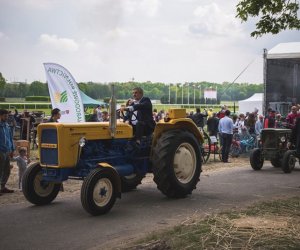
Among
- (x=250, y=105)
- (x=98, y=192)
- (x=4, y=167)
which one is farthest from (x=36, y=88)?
(x=98, y=192)

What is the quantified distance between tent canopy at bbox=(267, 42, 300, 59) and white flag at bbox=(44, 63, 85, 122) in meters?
9.54

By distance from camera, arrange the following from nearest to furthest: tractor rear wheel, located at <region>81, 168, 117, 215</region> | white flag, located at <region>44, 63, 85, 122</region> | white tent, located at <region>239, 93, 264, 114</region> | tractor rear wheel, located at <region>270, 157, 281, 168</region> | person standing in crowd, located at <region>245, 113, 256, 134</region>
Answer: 1. tractor rear wheel, located at <region>81, 168, 117, 215</region>
2. tractor rear wheel, located at <region>270, 157, 281, 168</region>
3. white flag, located at <region>44, 63, 85, 122</region>
4. person standing in crowd, located at <region>245, 113, 256, 134</region>
5. white tent, located at <region>239, 93, 264, 114</region>

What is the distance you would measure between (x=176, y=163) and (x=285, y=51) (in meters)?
13.7

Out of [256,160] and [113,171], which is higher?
[113,171]

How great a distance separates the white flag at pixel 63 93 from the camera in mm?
14586

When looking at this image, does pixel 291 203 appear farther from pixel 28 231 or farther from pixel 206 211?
pixel 28 231

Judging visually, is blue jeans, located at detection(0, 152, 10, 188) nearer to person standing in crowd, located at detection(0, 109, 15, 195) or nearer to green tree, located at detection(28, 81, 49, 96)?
person standing in crowd, located at detection(0, 109, 15, 195)

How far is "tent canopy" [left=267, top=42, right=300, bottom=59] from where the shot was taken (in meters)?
20.3

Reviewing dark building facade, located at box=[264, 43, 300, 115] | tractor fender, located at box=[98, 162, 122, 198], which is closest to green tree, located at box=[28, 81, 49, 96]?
dark building facade, located at box=[264, 43, 300, 115]

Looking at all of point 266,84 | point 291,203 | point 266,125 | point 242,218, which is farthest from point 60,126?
point 266,84

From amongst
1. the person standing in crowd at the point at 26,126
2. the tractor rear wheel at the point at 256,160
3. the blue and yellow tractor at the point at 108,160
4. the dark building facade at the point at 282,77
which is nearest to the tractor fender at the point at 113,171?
the blue and yellow tractor at the point at 108,160

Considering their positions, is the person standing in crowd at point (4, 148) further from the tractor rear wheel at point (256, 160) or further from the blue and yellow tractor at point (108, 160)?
the tractor rear wheel at point (256, 160)

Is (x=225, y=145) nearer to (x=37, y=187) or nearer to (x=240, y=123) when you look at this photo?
(x=240, y=123)

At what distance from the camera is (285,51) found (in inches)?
808
